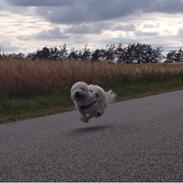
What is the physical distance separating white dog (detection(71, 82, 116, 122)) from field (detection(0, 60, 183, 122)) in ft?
14.2

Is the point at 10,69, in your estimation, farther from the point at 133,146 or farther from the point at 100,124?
the point at 133,146

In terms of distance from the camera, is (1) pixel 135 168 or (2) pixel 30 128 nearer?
(1) pixel 135 168

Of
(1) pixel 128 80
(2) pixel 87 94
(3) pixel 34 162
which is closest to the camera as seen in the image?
(3) pixel 34 162

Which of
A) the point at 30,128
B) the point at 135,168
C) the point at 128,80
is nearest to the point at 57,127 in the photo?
the point at 30,128

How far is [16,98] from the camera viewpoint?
21.3 m

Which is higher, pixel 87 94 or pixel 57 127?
pixel 87 94

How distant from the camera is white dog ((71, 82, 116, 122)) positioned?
1231 cm

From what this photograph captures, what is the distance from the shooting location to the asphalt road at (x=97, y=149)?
25.0 feet

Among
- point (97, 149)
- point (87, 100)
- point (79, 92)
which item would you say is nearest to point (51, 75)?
point (87, 100)

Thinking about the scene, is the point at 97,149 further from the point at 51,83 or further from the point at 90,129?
the point at 51,83

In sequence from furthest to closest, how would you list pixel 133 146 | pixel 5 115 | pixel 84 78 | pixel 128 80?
pixel 128 80
pixel 84 78
pixel 5 115
pixel 133 146

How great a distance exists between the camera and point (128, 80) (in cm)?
3019

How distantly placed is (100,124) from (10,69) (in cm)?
964

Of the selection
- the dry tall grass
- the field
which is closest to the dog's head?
the field
